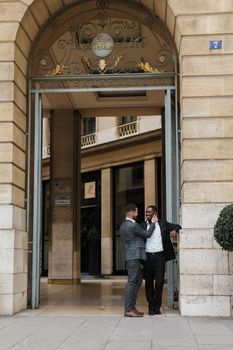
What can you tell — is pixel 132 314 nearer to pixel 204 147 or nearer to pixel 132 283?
pixel 132 283

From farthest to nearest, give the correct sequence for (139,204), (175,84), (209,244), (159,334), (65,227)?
(139,204) < (65,227) < (175,84) < (209,244) < (159,334)

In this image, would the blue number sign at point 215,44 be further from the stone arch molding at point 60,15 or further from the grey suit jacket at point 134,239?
the grey suit jacket at point 134,239

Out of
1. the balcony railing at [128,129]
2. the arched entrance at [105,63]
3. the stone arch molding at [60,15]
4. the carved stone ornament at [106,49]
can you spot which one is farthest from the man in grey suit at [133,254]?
the balcony railing at [128,129]

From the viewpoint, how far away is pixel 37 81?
38.5 feet

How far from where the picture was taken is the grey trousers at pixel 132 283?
9945 millimetres

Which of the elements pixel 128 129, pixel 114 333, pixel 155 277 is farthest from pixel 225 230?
pixel 128 129

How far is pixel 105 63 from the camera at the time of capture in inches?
465

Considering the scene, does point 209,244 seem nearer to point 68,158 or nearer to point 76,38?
point 76,38

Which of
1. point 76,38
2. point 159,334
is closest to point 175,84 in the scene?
point 76,38

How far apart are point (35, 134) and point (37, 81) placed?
1121 millimetres

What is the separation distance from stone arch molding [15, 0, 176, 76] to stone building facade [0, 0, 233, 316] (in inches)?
2.9

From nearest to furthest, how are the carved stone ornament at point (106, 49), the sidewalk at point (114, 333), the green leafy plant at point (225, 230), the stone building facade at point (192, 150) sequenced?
the sidewalk at point (114, 333), the green leafy plant at point (225, 230), the stone building facade at point (192, 150), the carved stone ornament at point (106, 49)

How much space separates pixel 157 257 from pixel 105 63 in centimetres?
428

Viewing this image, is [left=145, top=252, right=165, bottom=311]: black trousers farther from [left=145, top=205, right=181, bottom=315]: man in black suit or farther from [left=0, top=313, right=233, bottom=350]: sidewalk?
[left=0, top=313, right=233, bottom=350]: sidewalk
